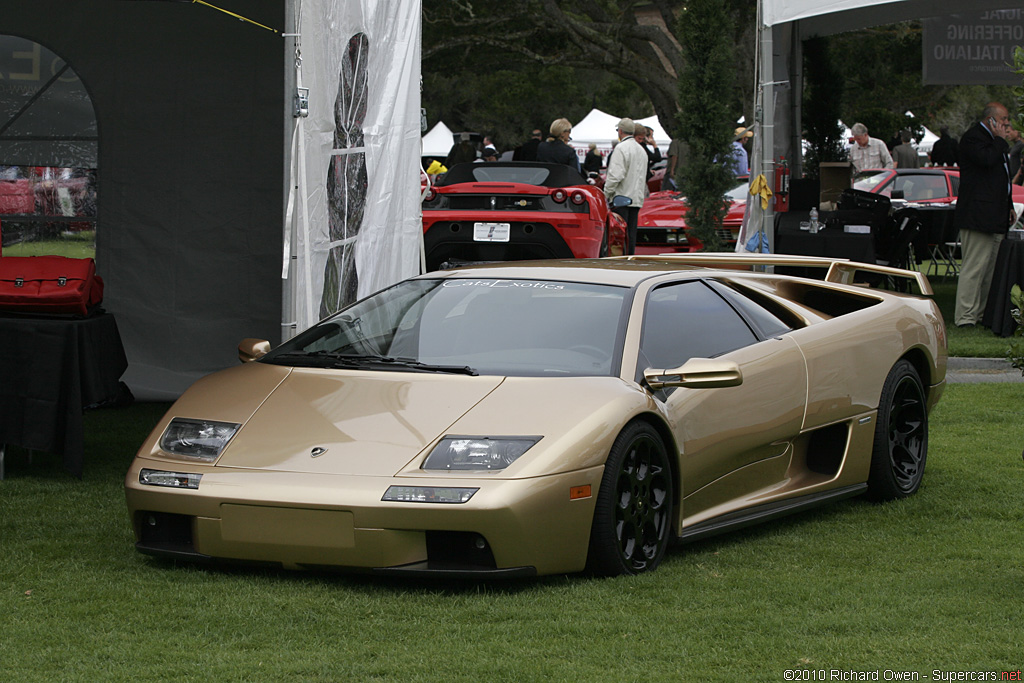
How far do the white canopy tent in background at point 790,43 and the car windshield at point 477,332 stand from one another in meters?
7.32

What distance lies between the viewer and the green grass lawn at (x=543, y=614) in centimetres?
383

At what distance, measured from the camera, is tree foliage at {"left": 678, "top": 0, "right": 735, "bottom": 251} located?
15.1m

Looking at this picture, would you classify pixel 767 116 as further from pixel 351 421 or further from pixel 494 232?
pixel 351 421

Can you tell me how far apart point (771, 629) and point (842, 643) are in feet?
0.78

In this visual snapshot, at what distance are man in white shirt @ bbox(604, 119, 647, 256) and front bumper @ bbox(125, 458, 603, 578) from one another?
37.2 feet

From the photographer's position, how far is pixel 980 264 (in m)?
12.9

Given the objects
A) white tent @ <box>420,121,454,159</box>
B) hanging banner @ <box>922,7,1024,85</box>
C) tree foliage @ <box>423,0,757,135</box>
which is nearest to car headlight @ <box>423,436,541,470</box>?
hanging banner @ <box>922,7,1024,85</box>

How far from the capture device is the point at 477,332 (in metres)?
5.36

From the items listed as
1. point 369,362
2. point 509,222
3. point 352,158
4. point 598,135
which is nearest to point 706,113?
point 509,222

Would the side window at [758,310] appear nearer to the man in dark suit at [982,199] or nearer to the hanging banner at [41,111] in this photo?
the hanging banner at [41,111]

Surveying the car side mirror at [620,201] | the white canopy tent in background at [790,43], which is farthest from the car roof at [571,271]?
the car side mirror at [620,201]

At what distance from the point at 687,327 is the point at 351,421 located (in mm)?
1534

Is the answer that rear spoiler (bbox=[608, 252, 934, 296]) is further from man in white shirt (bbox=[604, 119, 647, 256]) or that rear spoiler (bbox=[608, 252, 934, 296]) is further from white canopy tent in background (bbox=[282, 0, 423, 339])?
man in white shirt (bbox=[604, 119, 647, 256])

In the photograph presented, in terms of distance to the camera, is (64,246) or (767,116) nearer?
(64,246)
